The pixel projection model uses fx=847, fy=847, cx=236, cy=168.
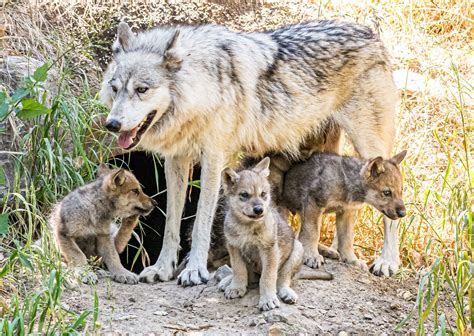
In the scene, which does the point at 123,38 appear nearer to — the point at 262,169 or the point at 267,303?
the point at 262,169

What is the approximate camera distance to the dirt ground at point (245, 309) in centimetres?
555

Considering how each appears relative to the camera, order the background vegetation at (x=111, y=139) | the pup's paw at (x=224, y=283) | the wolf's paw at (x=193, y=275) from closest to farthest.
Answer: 1. the background vegetation at (x=111, y=139)
2. the pup's paw at (x=224, y=283)
3. the wolf's paw at (x=193, y=275)

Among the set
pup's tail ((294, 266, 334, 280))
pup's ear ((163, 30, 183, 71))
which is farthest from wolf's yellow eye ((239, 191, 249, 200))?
pup's ear ((163, 30, 183, 71))

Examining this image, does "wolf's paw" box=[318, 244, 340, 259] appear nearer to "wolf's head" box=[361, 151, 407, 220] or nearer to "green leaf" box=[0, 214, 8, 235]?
"wolf's head" box=[361, 151, 407, 220]

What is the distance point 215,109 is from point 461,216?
210cm

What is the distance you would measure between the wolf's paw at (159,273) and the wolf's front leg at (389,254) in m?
1.70

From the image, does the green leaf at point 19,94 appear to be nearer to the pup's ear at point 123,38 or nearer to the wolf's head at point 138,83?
the wolf's head at point 138,83

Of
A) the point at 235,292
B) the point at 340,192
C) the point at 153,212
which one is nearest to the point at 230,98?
the point at 340,192

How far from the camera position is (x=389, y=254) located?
719 cm

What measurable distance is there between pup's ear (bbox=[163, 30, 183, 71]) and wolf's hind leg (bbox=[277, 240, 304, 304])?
5.38ft

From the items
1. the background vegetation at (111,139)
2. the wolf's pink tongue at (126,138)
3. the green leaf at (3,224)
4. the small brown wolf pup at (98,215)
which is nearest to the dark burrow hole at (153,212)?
the background vegetation at (111,139)

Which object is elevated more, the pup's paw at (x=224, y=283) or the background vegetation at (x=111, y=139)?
the background vegetation at (x=111, y=139)

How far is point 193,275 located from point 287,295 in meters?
0.86

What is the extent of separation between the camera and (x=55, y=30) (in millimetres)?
8211
